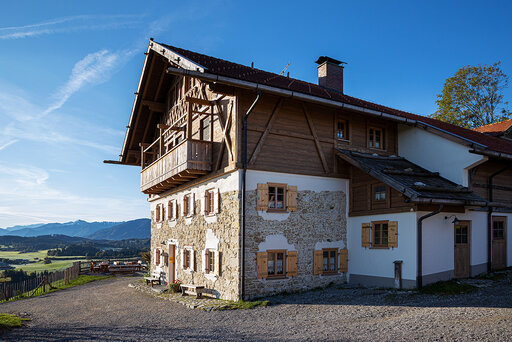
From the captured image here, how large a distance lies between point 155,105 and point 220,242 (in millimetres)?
9755

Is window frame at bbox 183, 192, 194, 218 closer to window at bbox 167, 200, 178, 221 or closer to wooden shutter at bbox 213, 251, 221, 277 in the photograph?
window at bbox 167, 200, 178, 221

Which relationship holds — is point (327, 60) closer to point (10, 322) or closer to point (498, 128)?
point (498, 128)

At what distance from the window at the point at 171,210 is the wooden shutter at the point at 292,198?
7292 millimetres

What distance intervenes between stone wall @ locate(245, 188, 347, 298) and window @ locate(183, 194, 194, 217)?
4.45 meters

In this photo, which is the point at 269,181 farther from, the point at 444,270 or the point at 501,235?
the point at 501,235

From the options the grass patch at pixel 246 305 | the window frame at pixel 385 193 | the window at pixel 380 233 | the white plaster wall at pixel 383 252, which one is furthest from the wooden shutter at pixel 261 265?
the window frame at pixel 385 193

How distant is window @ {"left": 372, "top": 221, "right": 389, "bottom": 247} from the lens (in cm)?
1514

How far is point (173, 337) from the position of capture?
10.1m

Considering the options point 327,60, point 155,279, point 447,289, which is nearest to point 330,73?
point 327,60

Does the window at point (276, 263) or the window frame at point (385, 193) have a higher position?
the window frame at point (385, 193)

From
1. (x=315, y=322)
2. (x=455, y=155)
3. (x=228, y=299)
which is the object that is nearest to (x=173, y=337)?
(x=315, y=322)

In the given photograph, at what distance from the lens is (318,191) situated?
52.6 feet

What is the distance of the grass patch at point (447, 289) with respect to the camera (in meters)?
13.0

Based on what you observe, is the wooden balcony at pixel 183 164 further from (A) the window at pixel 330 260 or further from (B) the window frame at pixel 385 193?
(B) the window frame at pixel 385 193
